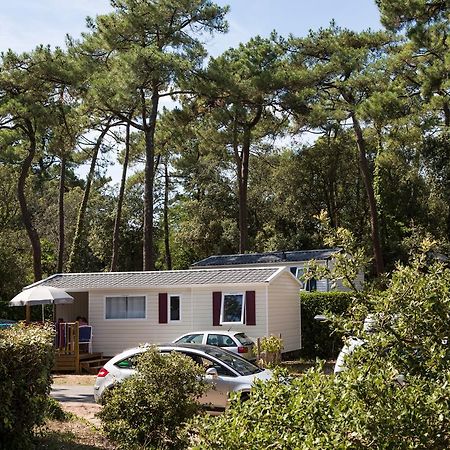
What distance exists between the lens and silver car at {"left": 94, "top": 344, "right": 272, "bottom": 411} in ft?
37.9

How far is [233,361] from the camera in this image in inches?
481

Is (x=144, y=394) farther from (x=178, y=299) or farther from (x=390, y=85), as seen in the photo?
(x=390, y=85)

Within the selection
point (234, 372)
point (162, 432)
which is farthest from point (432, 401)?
point (234, 372)

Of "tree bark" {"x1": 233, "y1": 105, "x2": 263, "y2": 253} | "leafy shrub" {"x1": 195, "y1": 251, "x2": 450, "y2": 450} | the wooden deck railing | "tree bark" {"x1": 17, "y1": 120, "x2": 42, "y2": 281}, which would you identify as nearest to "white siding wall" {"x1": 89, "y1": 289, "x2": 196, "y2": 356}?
the wooden deck railing

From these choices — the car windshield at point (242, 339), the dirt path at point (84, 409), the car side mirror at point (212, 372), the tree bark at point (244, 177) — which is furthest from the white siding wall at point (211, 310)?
the tree bark at point (244, 177)

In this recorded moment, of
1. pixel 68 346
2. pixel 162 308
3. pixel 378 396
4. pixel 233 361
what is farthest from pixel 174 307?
pixel 378 396

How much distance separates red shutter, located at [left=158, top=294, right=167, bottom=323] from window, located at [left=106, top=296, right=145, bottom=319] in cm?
73

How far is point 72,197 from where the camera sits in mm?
44219

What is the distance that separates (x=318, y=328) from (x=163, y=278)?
577 centimetres

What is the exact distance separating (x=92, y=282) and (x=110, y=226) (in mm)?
20284

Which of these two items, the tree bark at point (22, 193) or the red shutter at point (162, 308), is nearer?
the red shutter at point (162, 308)

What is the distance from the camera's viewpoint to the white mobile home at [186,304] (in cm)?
2130

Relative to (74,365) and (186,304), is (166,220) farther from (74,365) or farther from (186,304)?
(74,365)

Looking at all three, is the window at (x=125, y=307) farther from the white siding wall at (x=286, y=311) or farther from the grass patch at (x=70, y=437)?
the grass patch at (x=70, y=437)
